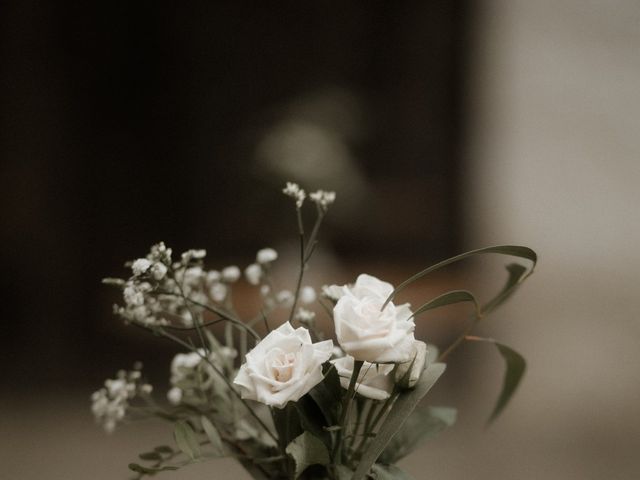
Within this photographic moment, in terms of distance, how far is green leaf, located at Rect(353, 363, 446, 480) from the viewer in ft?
1.51

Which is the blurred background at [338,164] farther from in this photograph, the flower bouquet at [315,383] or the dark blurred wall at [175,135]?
the flower bouquet at [315,383]

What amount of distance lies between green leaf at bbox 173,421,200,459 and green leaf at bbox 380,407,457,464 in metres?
0.17

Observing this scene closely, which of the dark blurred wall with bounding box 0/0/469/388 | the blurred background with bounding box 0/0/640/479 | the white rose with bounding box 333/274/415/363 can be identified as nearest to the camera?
the white rose with bounding box 333/274/415/363

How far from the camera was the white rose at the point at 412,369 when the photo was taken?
1.64 feet

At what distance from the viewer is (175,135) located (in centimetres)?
259

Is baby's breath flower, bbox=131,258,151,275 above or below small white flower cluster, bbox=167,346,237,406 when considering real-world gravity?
above

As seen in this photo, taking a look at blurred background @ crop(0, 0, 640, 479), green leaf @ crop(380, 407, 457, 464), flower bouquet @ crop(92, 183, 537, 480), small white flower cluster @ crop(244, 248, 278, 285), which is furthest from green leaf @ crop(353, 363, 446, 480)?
blurred background @ crop(0, 0, 640, 479)

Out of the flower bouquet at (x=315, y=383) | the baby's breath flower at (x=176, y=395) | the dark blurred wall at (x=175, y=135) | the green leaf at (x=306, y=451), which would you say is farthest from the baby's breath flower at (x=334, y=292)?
the dark blurred wall at (x=175, y=135)

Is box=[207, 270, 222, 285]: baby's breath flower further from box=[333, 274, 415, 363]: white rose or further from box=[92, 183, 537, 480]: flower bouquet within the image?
box=[333, 274, 415, 363]: white rose

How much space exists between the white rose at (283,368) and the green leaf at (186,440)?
0.21ft

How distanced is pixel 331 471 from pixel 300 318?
5.6 inches

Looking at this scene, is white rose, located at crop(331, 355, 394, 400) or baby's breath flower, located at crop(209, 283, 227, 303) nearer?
white rose, located at crop(331, 355, 394, 400)

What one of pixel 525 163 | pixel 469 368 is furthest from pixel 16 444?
pixel 525 163

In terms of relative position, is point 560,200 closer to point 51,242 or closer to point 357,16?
point 357,16
